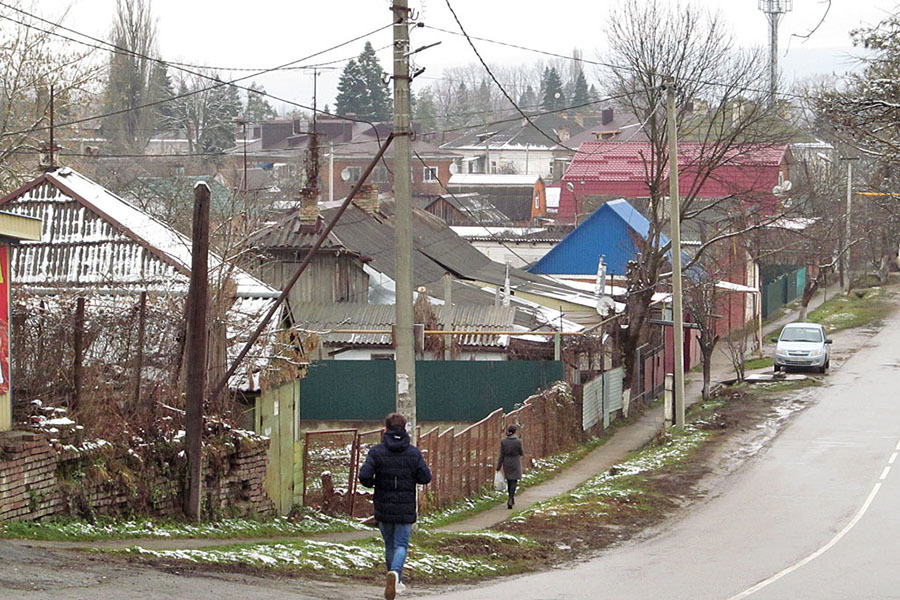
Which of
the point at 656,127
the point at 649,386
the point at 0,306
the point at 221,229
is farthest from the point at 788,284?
the point at 0,306

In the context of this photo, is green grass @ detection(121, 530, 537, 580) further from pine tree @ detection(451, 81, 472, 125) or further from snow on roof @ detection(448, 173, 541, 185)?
pine tree @ detection(451, 81, 472, 125)

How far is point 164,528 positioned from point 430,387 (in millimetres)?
16638

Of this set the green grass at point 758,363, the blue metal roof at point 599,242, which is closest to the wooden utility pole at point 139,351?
the green grass at point 758,363

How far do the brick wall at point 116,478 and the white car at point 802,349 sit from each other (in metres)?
25.4

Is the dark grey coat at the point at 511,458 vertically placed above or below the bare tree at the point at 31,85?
below

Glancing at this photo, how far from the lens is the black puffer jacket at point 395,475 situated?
10.1 m

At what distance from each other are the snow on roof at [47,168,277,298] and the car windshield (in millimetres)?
22897

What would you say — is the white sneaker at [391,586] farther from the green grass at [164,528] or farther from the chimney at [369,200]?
the chimney at [369,200]

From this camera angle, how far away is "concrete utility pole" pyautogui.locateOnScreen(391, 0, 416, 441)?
14062mm

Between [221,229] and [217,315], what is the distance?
339cm

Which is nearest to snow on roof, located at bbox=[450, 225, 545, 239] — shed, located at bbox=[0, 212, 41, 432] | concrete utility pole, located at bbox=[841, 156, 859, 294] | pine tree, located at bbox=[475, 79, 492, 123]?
concrete utility pole, located at bbox=[841, 156, 859, 294]

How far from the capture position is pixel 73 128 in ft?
135

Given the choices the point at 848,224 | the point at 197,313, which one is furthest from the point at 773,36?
the point at 197,313

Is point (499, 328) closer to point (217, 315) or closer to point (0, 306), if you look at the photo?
point (217, 315)
